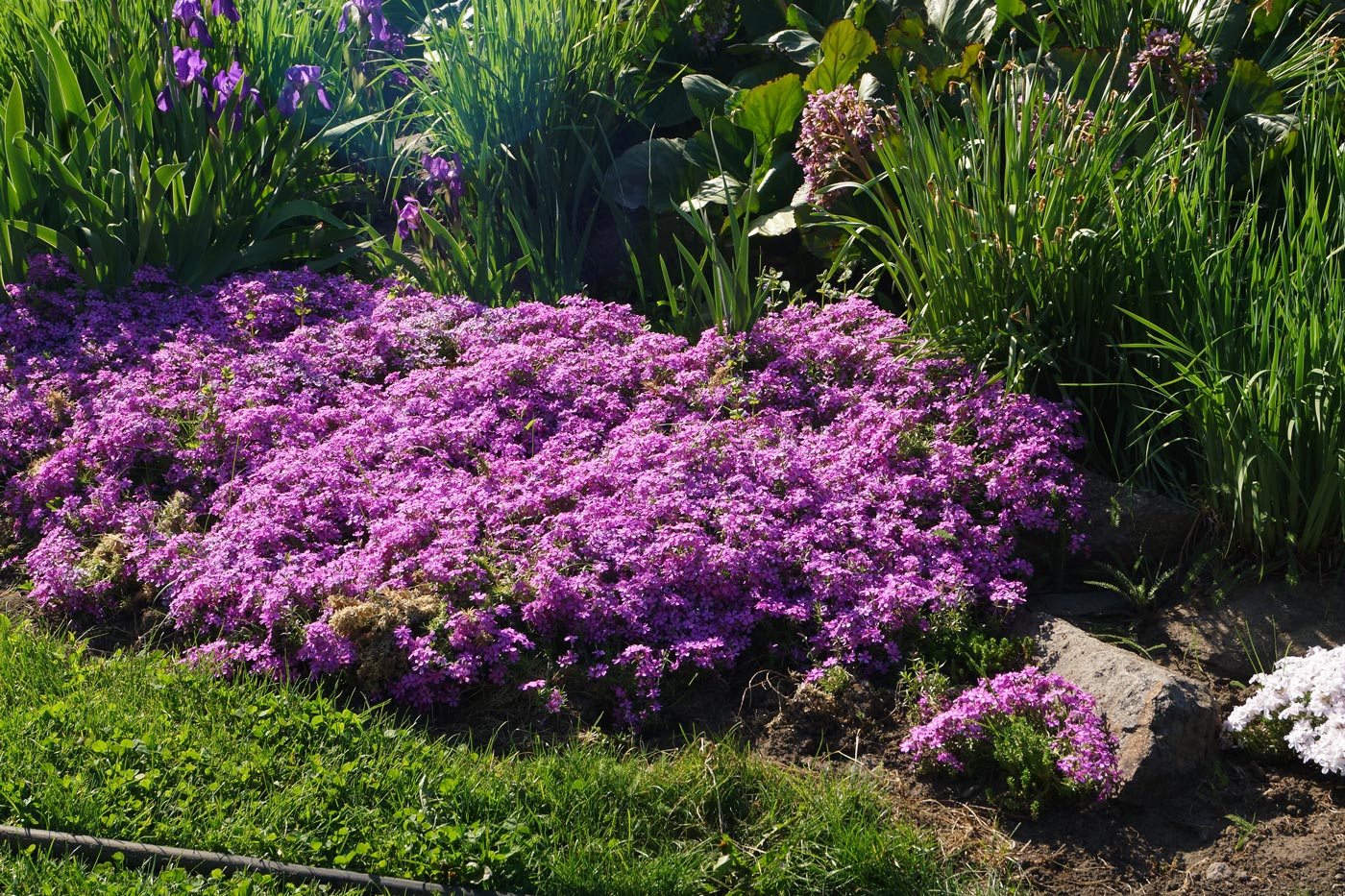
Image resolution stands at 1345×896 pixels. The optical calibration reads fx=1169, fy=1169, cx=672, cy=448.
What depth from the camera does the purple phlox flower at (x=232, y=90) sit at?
5398 mm

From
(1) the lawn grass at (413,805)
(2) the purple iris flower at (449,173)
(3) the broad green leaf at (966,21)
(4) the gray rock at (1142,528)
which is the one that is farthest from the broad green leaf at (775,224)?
(1) the lawn grass at (413,805)

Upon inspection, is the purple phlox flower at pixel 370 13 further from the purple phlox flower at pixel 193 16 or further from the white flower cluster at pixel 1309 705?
the white flower cluster at pixel 1309 705

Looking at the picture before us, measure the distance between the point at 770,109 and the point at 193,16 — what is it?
8.69ft

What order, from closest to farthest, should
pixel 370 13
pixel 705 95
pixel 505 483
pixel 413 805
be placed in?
1. pixel 413 805
2. pixel 505 483
3. pixel 370 13
4. pixel 705 95

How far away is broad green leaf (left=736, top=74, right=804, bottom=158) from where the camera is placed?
5.63 meters

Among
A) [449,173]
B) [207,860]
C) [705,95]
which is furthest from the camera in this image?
[705,95]

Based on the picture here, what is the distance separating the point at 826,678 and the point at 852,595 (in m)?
0.34

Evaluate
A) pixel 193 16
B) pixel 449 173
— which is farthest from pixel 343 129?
pixel 193 16

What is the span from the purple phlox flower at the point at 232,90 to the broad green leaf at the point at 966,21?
133 inches

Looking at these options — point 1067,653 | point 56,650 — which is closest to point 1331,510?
point 1067,653

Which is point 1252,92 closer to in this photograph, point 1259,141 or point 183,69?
point 1259,141

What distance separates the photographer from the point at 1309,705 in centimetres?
301

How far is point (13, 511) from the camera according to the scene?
4.29 metres

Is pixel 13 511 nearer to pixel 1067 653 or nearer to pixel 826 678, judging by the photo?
pixel 826 678
